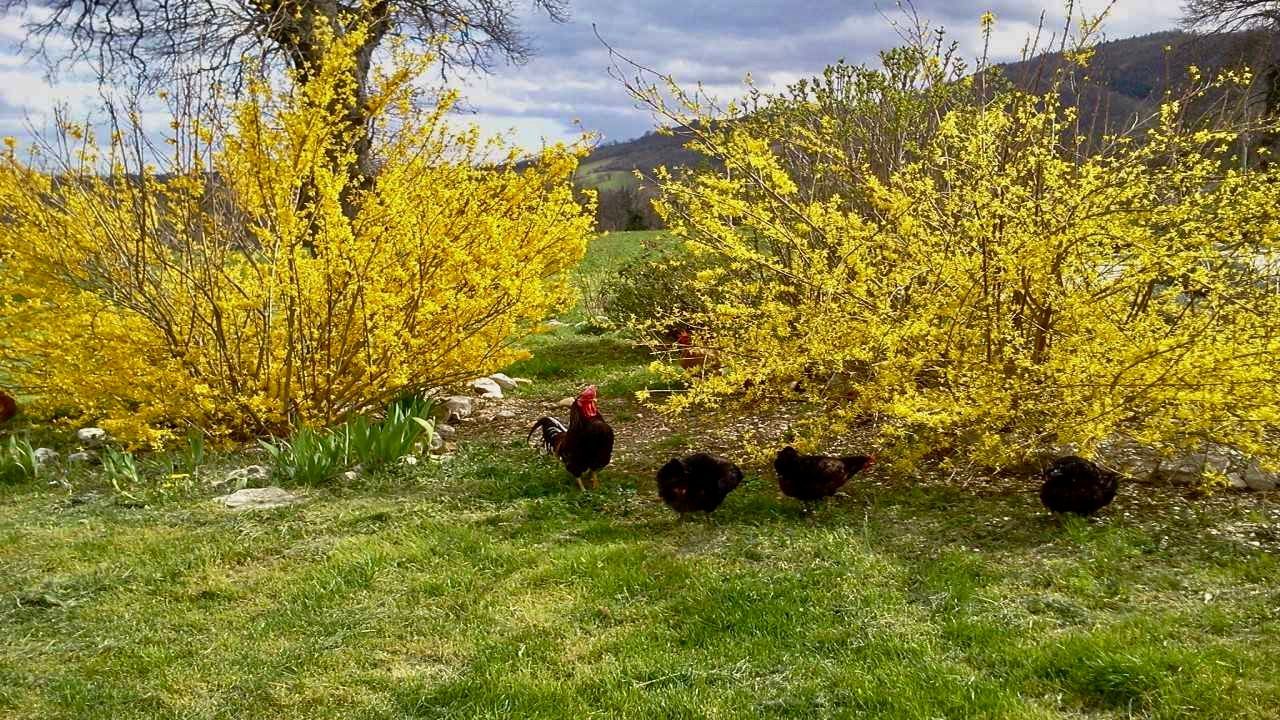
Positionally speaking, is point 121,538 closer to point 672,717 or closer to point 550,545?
point 550,545

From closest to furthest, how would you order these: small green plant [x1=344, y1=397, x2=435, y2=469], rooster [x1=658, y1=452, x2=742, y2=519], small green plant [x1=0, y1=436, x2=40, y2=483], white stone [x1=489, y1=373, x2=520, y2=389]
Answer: rooster [x1=658, y1=452, x2=742, y2=519]
small green plant [x1=344, y1=397, x2=435, y2=469]
small green plant [x1=0, y1=436, x2=40, y2=483]
white stone [x1=489, y1=373, x2=520, y2=389]

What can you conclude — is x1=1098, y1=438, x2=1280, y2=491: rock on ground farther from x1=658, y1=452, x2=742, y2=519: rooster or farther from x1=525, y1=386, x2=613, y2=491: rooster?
x1=525, y1=386, x2=613, y2=491: rooster

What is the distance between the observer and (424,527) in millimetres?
4262

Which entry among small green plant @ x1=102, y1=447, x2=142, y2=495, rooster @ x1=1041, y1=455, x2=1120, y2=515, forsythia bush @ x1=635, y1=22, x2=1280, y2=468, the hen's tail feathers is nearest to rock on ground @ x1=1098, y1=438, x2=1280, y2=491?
forsythia bush @ x1=635, y1=22, x2=1280, y2=468

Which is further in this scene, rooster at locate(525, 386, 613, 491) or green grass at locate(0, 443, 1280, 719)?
rooster at locate(525, 386, 613, 491)

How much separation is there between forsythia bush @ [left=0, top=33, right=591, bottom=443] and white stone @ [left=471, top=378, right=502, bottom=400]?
1152 millimetres

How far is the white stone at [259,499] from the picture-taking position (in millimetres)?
4656

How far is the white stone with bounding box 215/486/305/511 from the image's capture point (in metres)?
4.66

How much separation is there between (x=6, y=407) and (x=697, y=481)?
234 inches

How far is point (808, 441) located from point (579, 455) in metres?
1.19

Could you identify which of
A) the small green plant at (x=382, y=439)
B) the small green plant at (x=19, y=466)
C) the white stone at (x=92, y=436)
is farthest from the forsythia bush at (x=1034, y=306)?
the white stone at (x=92, y=436)

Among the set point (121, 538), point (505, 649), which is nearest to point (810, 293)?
point (505, 649)

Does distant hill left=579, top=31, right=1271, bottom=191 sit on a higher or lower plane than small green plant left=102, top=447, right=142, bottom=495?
higher

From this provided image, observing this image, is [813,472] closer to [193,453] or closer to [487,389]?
[193,453]
